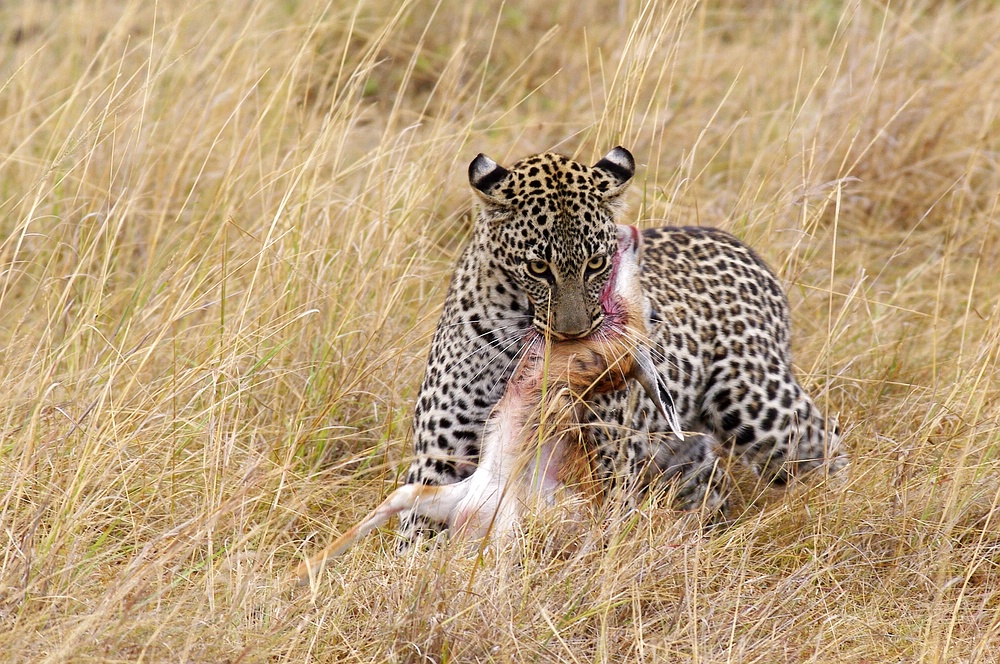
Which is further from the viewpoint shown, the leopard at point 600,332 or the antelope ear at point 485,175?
the antelope ear at point 485,175

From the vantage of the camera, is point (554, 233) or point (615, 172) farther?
point (615, 172)

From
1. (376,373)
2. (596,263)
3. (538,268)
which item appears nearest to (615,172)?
(596,263)

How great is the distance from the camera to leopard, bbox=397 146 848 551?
4578mm

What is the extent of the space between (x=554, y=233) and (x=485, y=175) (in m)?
0.34

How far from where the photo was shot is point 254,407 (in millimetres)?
5246

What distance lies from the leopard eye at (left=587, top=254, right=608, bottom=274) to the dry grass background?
2.69 feet

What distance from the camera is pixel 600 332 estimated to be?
457 centimetres

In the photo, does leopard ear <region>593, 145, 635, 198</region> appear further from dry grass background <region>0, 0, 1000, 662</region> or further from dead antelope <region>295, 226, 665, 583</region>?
dry grass background <region>0, 0, 1000, 662</region>

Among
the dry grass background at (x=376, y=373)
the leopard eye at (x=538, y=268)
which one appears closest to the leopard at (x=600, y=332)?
the leopard eye at (x=538, y=268)

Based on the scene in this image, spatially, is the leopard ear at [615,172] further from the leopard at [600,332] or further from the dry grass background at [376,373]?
the dry grass background at [376,373]

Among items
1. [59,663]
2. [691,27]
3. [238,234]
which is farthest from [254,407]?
[691,27]

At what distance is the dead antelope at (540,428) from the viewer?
4.26 metres

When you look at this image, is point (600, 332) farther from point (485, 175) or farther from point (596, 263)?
point (485, 175)

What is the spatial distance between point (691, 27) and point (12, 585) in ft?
21.7
